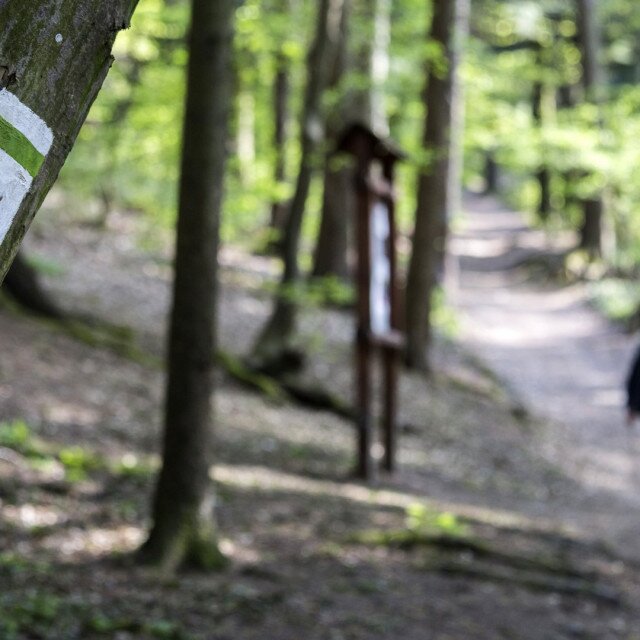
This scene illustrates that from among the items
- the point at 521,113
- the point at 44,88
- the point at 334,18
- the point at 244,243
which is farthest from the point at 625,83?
the point at 44,88

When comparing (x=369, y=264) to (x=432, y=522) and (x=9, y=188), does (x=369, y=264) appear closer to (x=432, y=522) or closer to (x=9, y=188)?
(x=432, y=522)

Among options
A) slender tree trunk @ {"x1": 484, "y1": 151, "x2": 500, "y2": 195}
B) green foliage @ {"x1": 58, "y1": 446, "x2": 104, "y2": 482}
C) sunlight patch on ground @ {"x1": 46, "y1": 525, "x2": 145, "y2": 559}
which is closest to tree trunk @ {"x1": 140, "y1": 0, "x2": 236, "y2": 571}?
sunlight patch on ground @ {"x1": 46, "y1": 525, "x2": 145, "y2": 559}

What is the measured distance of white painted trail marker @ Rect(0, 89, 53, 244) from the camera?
163 cm

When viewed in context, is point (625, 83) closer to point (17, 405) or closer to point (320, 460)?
point (320, 460)

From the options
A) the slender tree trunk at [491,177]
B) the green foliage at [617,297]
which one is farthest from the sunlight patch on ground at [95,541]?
the slender tree trunk at [491,177]

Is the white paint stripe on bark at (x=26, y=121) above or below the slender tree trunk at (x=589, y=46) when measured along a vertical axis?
below

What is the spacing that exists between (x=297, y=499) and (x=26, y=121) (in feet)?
23.2

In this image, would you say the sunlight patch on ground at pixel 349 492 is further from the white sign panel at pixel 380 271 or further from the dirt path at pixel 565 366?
the white sign panel at pixel 380 271

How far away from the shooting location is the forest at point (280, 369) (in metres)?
5.45

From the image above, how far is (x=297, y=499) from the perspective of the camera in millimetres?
8477

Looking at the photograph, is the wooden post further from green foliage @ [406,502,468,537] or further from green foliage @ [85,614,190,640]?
green foliage @ [85,614,190,640]

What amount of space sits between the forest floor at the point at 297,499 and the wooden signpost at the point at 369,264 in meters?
0.70

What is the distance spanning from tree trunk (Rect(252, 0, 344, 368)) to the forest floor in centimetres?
103

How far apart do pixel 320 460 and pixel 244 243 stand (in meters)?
14.9
